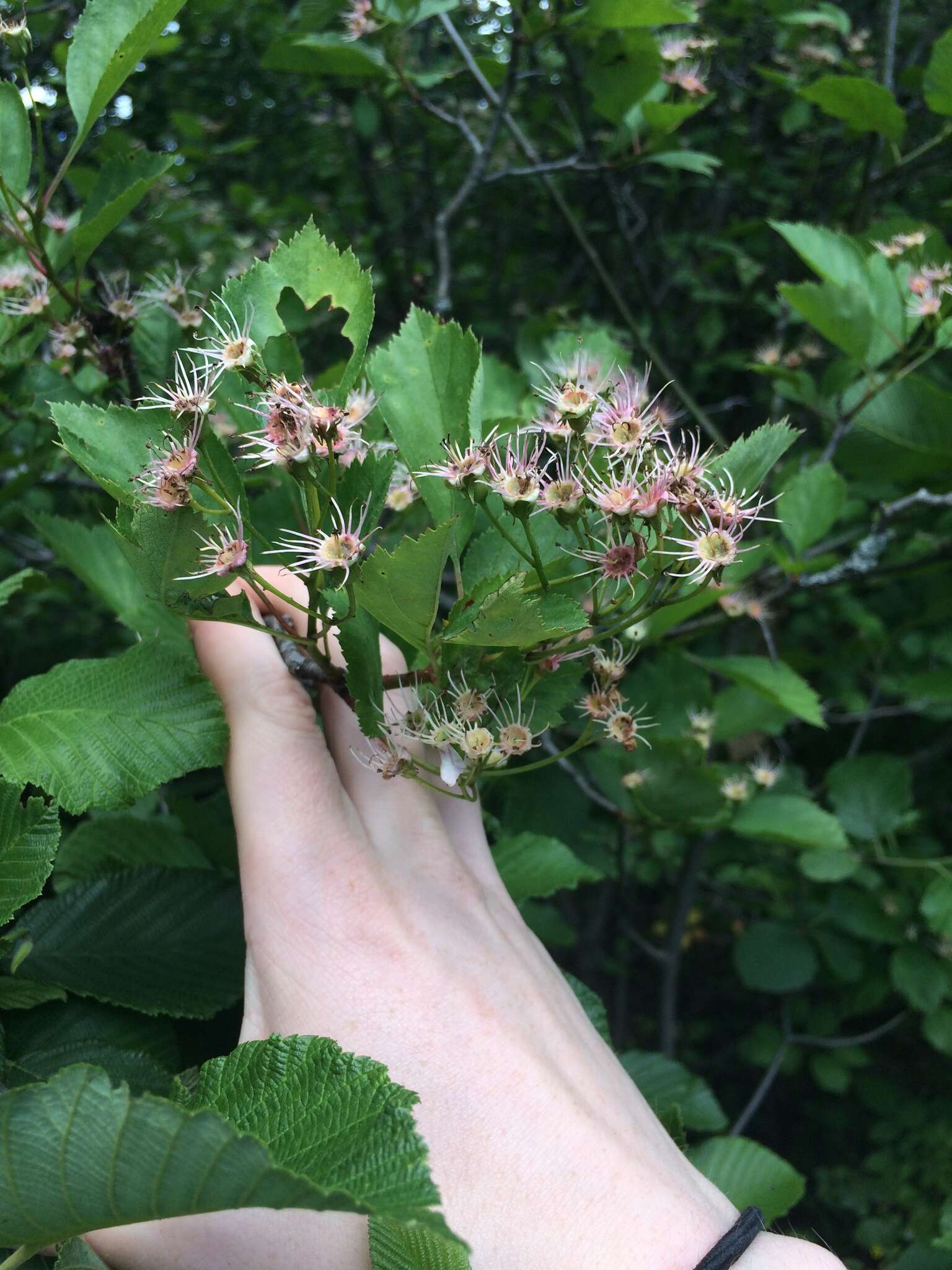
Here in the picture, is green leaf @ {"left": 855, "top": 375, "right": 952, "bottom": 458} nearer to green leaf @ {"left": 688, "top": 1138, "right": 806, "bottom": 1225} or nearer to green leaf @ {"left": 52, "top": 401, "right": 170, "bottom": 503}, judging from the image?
green leaf @ {"left": 688, "top": 1138, "right": 806, "bottom": 1225}

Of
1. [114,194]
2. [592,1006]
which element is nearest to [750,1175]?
[592,1006]

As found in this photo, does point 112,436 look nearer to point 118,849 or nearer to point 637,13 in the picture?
point 118,849

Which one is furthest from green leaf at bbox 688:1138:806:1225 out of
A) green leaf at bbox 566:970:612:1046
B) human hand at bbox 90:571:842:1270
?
human hand at bbox 90:571:842:1270

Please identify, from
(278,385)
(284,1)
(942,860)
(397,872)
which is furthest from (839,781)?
(284,1)

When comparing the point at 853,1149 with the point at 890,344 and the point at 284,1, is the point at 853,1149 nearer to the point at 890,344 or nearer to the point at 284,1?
the point at 890,344

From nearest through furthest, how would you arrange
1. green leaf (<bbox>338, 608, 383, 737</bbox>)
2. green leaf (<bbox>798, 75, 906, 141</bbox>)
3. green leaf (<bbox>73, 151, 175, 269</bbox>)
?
green leaf (<bbox>338, 608, 383, 737</bbox>) → green leaf (<bbox>73, 151, 175, 269</bbox>) → green leaf (<bbox>798, 75, 906, 141</bbox>)

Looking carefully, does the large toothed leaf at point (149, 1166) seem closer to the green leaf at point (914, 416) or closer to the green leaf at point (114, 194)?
the green leaf at point (114, 194)

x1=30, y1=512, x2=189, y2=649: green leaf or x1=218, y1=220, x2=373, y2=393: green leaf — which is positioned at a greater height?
x1=218, y1=220, x2=373, y2=393: green leaf
